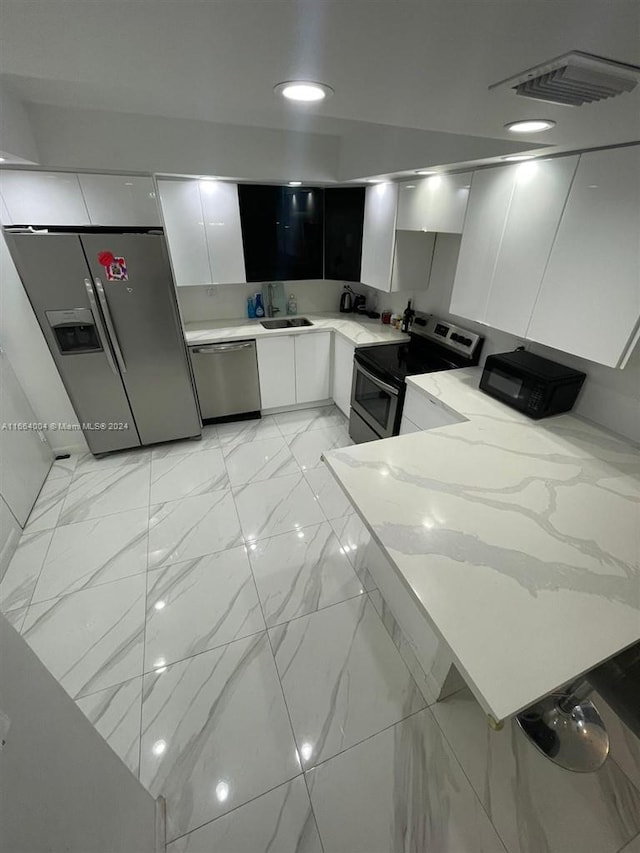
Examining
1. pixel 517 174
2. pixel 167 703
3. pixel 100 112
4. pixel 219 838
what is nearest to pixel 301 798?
pixel 219 838

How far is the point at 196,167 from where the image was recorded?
2.45 metres

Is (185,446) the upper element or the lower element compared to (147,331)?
lower

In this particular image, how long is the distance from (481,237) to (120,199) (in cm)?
234

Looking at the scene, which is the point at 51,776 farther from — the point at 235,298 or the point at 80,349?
the point at 235,298

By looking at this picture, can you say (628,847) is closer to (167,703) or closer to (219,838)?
(219,838)

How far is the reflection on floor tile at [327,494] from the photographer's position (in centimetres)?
247

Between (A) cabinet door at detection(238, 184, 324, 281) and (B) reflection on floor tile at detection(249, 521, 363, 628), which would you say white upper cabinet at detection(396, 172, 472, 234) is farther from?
(B) reflection on floor tile at detection(249, 521, 363, 628)

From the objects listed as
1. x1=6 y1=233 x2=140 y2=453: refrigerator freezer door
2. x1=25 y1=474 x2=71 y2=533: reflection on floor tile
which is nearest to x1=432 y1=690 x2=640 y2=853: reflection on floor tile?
x1=25 y1=474 x2=71 y2=533: reflection on floor tile

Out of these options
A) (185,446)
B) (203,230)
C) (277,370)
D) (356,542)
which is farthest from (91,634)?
(203,230)

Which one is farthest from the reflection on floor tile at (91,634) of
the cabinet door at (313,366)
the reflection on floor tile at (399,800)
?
the cabinet door at (313,366)

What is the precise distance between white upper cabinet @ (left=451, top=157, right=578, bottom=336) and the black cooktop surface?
482 millimetres

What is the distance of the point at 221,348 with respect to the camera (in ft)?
9.67

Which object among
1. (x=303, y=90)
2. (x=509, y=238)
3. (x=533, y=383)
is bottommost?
(x=533, y=383)

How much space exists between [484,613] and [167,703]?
4.79ft
